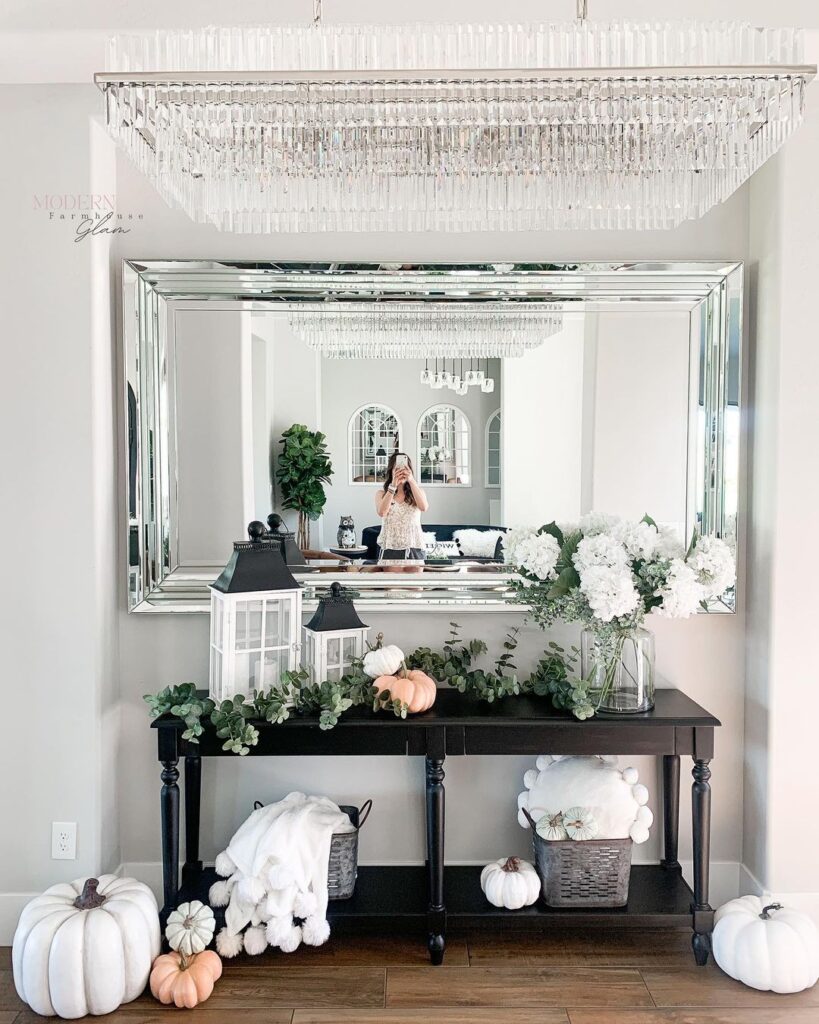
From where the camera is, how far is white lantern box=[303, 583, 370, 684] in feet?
8.54

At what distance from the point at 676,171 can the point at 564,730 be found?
149cm

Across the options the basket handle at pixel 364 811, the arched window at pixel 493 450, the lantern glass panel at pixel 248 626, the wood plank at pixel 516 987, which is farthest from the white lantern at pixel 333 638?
the wood plank at pixel 516 987

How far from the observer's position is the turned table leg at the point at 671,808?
2795mm

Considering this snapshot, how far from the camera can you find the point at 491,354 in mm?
2807

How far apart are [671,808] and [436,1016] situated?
1.02 meters

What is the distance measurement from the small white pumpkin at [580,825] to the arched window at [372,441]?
1192 millimetres

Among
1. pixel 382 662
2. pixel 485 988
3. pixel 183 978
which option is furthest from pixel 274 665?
pixel 485 988

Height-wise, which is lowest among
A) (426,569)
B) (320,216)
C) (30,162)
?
(426,569)

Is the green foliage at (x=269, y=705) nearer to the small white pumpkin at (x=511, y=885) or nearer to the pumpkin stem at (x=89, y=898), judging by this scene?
the pumpkin stem at (x=89, y=898)

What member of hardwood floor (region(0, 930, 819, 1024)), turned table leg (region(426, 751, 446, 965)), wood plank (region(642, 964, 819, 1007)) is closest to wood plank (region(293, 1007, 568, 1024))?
hardwood floor (region(0, 930, 819, 1024))

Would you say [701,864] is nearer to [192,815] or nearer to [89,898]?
[192,815]

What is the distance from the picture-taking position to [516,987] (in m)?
A: 2.39

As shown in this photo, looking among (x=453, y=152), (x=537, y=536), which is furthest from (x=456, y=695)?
(x=453, y=152)

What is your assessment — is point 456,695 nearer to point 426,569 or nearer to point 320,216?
point 426,569
